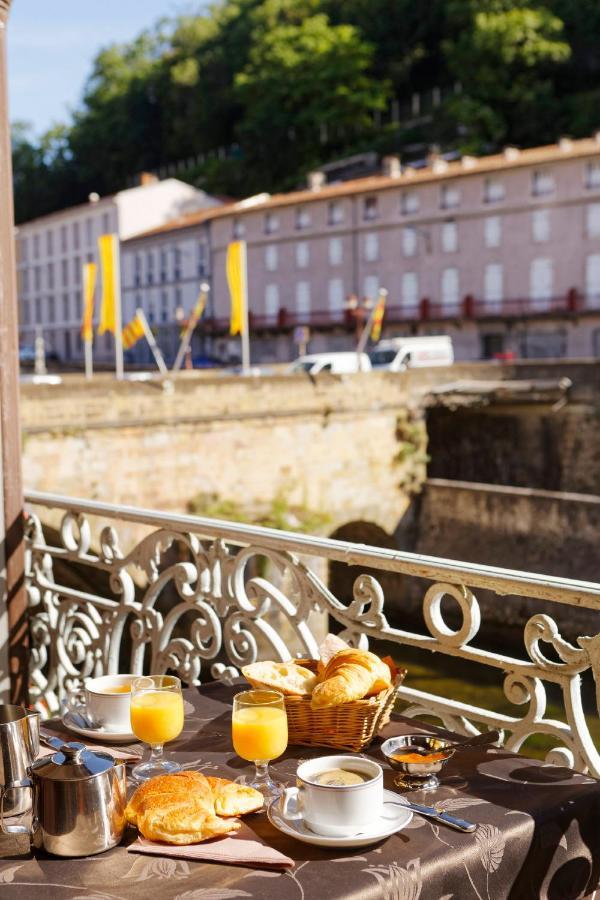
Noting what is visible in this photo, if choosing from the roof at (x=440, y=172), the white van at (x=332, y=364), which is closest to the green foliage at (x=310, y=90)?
the roof at (x=440, y=172)

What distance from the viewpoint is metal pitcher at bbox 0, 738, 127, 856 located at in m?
2.05

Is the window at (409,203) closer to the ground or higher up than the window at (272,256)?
higher up

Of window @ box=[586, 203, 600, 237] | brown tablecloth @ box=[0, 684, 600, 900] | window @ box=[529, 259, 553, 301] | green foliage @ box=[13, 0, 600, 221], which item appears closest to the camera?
brown tablecloth @ box=[0, 684, 600, 900]

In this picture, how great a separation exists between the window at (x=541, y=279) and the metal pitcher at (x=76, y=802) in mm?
40738

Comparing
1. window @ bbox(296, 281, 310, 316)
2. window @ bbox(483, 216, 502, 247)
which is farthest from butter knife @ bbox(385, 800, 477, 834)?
window @ bbox(296, 281, 310, 316)

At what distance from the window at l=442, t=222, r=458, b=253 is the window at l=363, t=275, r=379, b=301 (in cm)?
361

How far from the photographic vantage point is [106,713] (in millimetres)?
2762

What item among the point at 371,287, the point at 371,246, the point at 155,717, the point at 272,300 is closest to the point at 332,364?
the point at 371,287

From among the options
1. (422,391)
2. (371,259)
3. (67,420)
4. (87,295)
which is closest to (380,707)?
(67,420)

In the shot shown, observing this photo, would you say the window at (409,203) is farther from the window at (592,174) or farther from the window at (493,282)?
the window at (592,174)

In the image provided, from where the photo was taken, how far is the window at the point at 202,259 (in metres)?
52.9

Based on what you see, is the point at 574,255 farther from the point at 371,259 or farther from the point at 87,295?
the point at 87,295

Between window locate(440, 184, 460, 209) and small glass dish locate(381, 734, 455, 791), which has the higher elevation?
window locate(440, 184, 460, 209)

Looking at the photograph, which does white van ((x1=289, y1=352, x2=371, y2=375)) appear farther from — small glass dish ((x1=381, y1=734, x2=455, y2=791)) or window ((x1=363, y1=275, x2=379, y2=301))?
small glass dish ((x1=381, y1=734, x2=455, y2=791))
